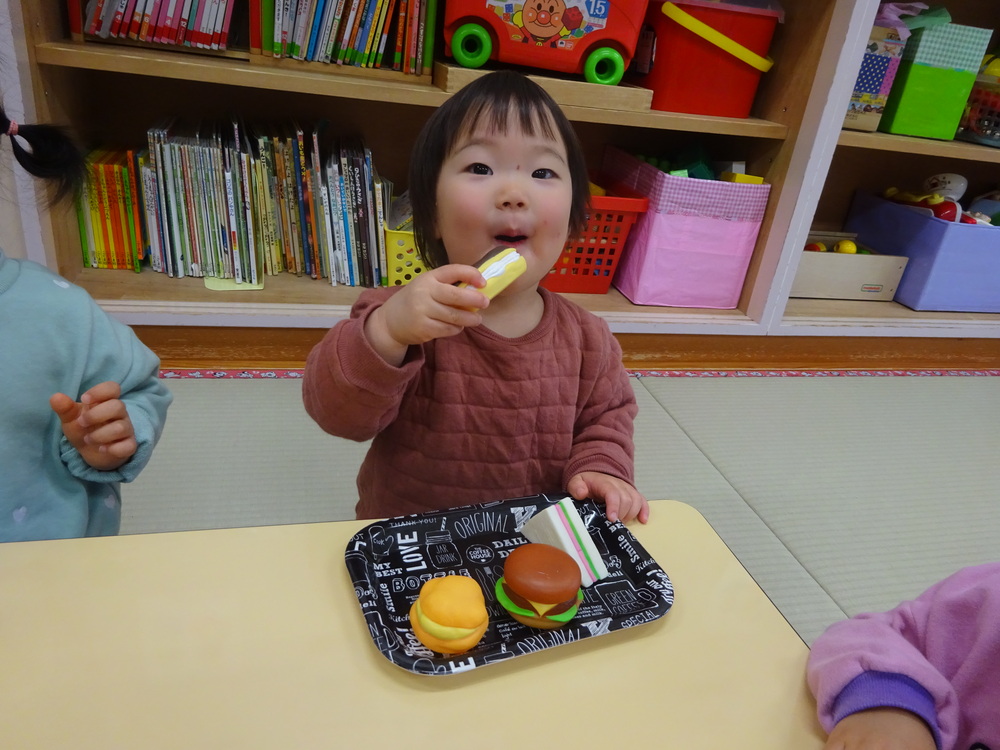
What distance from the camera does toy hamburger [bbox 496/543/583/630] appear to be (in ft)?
1.40

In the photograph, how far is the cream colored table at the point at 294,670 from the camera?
1.17 feet

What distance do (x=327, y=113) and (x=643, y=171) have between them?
78 centimetres

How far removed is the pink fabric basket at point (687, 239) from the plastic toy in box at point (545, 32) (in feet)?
1.02

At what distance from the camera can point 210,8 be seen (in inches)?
52.7

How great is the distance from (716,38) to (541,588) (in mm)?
1471

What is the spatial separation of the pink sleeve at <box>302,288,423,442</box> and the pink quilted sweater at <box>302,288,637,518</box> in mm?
88

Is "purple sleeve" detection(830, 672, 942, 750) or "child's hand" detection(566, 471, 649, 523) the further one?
"child's hand" detection(566, 471, 649, 523)

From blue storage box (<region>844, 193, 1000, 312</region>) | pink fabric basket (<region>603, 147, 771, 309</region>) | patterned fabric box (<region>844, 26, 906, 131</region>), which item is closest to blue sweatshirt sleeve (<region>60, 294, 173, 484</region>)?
pink fabric basket (<region>603, 147, 771, 309</region>)

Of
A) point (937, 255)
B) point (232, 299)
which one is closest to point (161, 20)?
point (232, 299)

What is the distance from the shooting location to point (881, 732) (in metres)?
0.39

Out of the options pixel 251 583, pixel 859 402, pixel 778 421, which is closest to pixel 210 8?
pixel 251 583

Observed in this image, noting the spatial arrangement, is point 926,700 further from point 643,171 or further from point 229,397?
point 643,171

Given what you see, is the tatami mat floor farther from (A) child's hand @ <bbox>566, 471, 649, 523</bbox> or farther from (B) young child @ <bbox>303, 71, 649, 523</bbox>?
(A) child's hand @ <bbox>566, 471, 649, 523</bbox>

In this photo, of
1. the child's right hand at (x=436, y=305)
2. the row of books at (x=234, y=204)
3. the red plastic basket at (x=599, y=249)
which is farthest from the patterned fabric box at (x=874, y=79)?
the child's right hand at (x=436, y=305)
